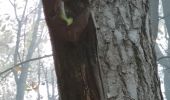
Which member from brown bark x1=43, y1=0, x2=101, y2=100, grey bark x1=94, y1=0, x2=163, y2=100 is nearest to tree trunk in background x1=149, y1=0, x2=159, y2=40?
grey bark x1=94, y1=0, x2=163, y2=100

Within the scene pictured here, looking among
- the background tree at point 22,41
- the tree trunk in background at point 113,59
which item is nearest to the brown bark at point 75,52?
the tree trunk in background at point 113,59

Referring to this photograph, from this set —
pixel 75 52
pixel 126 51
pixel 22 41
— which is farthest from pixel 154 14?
pixel 22 41

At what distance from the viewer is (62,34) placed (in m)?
1.27

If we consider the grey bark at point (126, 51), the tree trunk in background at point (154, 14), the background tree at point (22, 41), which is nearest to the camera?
the grey bark at point (126, 51)

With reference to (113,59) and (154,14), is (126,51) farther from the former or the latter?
(154,14)

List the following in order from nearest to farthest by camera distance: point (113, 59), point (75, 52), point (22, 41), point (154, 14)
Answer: point (75, 52) < point (113, 59) < point (154, 14) < point (22, 41)

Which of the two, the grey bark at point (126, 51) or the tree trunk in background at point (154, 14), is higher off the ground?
the tree trunk in background at point (154, 14)

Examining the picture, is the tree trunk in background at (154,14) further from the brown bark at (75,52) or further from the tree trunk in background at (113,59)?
the brown bark at (75,52)

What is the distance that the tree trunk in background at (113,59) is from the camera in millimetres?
1283

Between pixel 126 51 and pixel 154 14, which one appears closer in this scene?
pixel 126 51

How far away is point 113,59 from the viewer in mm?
1531

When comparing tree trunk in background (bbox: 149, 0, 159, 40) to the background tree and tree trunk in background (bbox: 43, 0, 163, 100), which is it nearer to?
tree trunk in background (bbox: 43, 0, 163, 100)

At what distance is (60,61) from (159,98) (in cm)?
50

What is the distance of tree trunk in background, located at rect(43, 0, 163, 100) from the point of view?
128 centimetres
